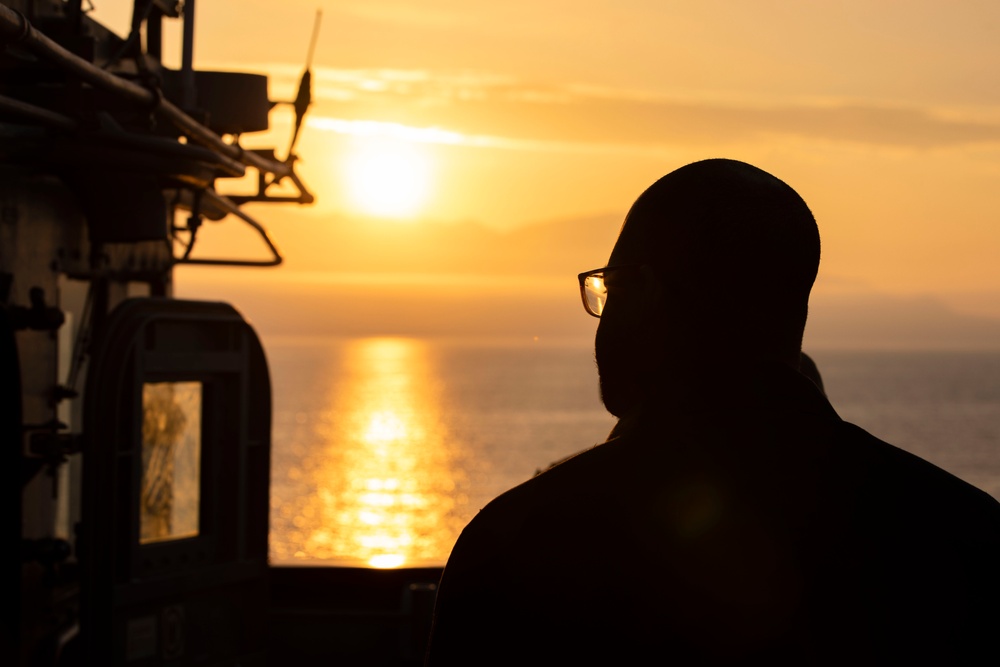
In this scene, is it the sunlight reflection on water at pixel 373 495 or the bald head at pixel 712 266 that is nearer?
the bald head at pixel 712 266

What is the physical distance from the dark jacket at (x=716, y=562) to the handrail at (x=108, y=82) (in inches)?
121

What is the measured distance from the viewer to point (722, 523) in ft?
5.93

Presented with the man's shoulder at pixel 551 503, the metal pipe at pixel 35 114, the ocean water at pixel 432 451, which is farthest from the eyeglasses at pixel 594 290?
the ocean water at pixel 432 451

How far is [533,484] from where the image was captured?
1843 millimetres

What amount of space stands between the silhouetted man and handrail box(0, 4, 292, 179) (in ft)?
9.78

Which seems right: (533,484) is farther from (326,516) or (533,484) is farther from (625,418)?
(326,516)

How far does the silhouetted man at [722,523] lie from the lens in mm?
1794

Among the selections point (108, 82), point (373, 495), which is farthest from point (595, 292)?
point (373, 495)

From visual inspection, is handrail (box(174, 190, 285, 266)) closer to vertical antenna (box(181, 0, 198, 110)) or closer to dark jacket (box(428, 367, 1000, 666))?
vertical antenna (box(181, 0, 198, 110))

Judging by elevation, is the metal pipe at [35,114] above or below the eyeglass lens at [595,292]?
above

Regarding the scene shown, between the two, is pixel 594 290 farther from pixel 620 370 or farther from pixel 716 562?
pixel 716 562

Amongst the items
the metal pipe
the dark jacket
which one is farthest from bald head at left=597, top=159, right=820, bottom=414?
the metal pipe

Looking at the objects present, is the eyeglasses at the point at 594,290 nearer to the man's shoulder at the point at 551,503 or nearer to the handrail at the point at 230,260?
the man's shoulder at the point at 551,503

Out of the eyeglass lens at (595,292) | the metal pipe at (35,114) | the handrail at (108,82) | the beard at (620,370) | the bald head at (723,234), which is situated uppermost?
the handrail at (108,82)
